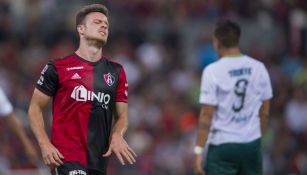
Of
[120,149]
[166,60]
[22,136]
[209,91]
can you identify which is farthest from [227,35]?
[166,60]

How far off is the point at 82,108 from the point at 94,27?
0.78 m

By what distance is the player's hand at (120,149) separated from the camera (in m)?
8.77

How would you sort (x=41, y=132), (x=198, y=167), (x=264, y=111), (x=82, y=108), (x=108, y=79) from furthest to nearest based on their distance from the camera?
(x=264, y=111), (x=198, y=167), (x=108, y=79), (x=82, y=108), (x=41, y=132)

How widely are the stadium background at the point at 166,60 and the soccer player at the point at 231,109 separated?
18.9ft

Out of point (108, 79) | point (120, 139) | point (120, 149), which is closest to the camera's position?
point (120, 149)

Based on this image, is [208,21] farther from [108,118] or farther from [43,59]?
[108,118]

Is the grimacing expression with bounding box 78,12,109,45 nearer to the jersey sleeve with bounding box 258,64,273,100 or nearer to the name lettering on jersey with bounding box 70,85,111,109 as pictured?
the name lettering on jersey with bounding box 70,85,111,109

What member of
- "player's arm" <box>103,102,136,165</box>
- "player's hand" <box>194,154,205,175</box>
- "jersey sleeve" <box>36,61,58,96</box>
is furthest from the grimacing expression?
"player's hand" <box>194,154,205,175</box>

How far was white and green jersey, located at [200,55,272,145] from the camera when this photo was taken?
1090 cm

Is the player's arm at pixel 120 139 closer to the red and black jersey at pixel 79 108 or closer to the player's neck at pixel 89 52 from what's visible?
the red and black jersey at pixel 79 108

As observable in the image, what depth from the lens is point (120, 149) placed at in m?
8.87

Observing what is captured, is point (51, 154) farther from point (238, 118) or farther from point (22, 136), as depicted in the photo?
point (238, 118)

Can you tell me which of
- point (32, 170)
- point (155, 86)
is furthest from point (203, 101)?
point (155, 86)

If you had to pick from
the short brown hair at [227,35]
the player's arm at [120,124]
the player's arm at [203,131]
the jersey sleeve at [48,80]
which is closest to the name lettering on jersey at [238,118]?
the player's arm at [203,131]
